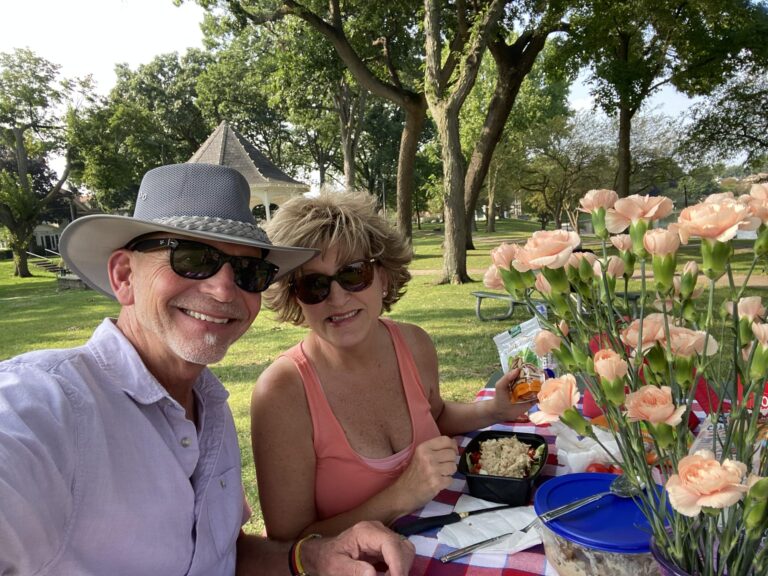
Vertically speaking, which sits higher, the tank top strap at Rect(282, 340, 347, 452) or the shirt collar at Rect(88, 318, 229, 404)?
the shirt collar at Rect(88, 318, 229, 404)

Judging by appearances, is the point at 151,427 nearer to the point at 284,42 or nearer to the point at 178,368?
the point at 178,368

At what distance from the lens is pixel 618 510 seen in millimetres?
1210

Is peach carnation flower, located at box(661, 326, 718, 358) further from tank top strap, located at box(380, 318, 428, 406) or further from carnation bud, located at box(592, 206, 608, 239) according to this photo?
tank top strap, located at box(380, 318, 428, 406)

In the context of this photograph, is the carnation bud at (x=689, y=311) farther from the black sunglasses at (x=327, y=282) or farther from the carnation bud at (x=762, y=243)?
the black sunglasses at (x=327, y=282)

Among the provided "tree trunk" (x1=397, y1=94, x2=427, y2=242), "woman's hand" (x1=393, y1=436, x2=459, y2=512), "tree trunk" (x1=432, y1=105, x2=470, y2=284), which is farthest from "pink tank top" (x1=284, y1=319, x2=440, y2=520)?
"tree trunk" (x1=397, y1=94, x2=427, y2=242)

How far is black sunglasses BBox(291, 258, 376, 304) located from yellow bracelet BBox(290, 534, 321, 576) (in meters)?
0.83

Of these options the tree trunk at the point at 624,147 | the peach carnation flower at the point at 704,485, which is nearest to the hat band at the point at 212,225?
the peach carnation flower at the point at 704,485

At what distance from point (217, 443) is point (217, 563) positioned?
1.08ft

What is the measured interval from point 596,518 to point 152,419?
1158 millimetres

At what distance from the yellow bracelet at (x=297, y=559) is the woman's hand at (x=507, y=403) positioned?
36.4 inches

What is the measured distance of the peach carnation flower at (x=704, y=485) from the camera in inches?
22.2

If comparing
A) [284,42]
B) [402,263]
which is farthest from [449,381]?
[284,42]

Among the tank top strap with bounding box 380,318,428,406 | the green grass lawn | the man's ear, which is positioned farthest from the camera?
the green grass lawn

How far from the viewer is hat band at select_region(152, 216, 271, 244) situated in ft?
4.73
